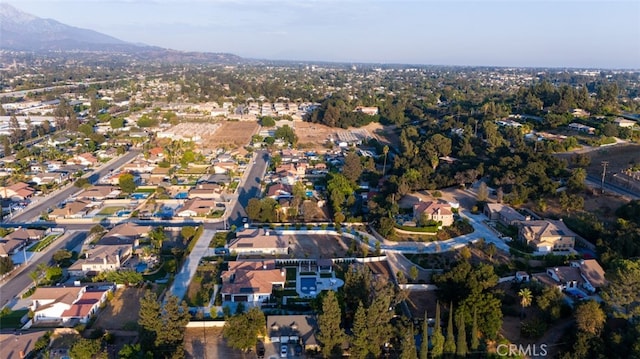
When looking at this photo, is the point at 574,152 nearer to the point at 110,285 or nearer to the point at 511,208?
the point at 511,208

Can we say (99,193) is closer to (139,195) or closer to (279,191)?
(139,195)

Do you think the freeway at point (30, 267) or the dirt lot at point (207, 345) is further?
the freeway at point (30, 267)

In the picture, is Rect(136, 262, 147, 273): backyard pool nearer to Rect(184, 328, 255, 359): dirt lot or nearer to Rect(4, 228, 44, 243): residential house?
Rect(184, 328, 255, 359): dirt lot

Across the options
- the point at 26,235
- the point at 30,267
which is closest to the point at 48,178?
the point at 26,235

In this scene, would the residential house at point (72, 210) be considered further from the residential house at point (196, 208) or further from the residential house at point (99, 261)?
the residential house at point (99, 261)

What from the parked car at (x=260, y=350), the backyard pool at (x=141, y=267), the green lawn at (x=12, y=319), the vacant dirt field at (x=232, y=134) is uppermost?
the vacant dirt field at (x=232, y=134)

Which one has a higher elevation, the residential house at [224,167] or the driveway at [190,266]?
the residential house at [224,167]

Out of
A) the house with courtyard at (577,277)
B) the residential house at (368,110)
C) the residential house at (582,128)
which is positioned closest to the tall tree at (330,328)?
the house with courtyard at (577,277)
